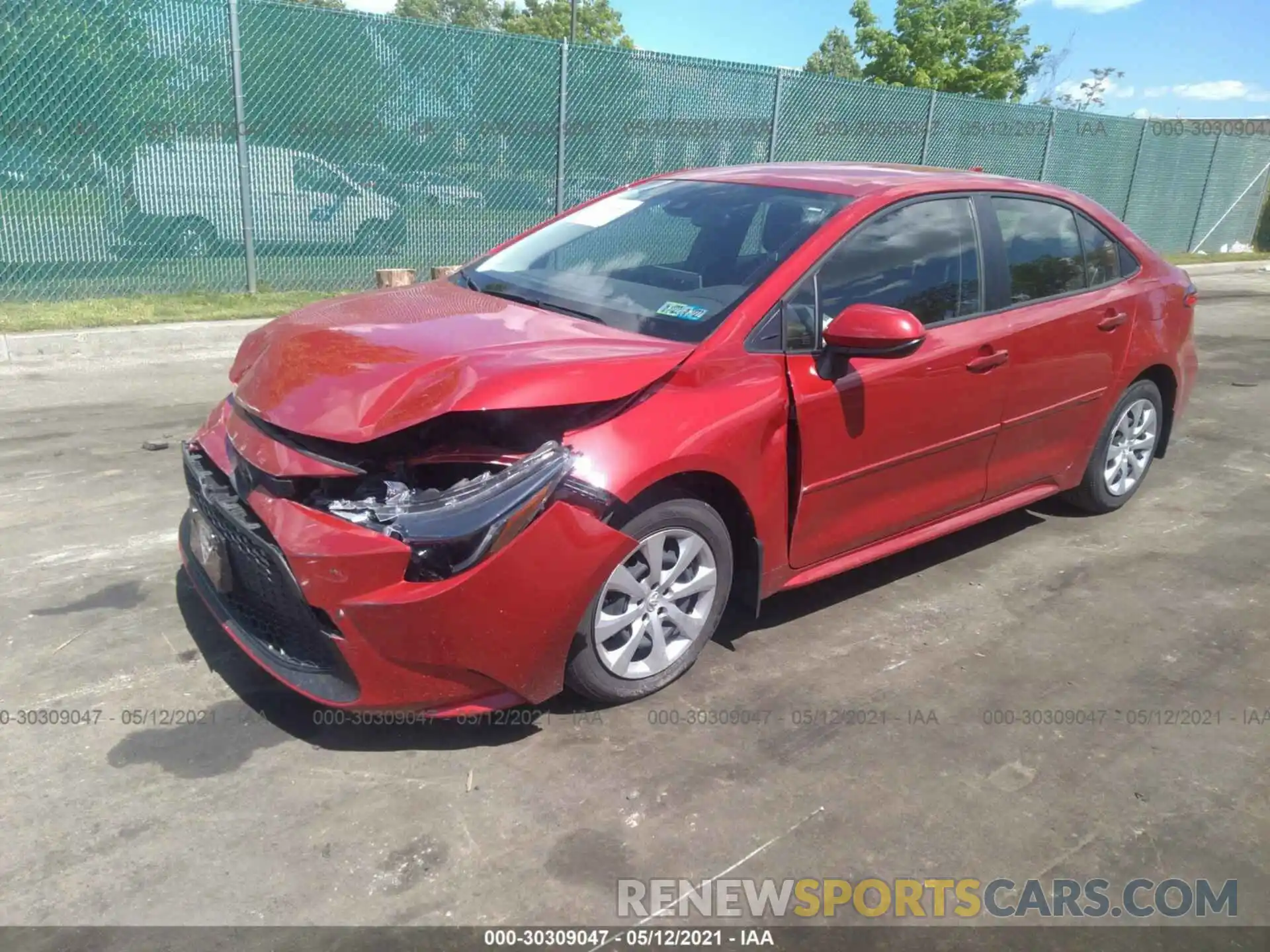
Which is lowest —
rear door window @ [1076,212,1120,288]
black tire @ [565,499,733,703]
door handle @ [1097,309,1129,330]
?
black tire @ [565,499,733,703]

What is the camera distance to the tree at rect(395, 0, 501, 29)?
73.7 metres

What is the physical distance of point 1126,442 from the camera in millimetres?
5055

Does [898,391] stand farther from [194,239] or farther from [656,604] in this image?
[194,239]

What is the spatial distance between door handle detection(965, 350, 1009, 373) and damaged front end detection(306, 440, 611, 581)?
1.82 metres

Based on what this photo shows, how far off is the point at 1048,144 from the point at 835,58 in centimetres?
8232

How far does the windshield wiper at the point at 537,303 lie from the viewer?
349cm

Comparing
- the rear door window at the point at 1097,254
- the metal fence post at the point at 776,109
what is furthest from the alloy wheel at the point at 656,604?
the metal fence post at the point at 776,109

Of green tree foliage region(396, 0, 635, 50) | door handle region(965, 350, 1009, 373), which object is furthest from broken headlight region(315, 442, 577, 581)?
green tree foliage region(396, 0, 635, 50)

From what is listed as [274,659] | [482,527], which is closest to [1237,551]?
[482,527]

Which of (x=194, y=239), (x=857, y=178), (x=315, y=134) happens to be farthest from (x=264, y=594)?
(x=315, y=134)

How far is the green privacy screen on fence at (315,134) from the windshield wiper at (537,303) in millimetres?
6352

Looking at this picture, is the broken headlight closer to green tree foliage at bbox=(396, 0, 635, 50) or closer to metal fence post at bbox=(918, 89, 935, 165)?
metal fence post at bbox=(918, 89, 935, 165)

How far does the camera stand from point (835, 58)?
90688 millimetres

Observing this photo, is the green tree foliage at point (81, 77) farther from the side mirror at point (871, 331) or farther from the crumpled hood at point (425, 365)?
the side mirror at point (871, 331)
